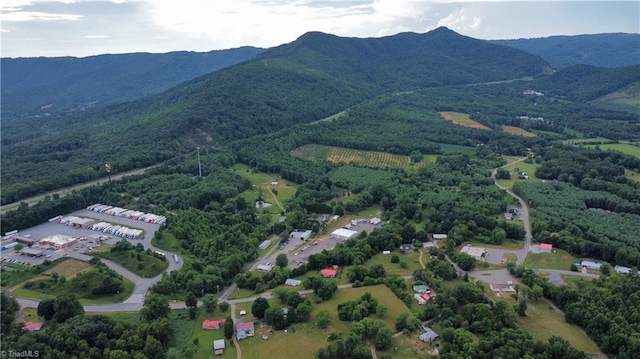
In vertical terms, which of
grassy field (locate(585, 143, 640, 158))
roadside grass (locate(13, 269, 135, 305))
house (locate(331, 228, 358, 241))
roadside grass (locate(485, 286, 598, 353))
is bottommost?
roadside grass (locate(485, 286, 598, 353))

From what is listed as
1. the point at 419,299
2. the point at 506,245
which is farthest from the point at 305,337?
the point at 506,245

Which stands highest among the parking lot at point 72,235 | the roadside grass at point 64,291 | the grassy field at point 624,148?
the grassy field at point 624,148

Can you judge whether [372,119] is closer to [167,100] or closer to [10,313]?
[167,100]

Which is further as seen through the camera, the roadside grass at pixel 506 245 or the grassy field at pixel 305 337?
the roadside grass at pixel 506 245

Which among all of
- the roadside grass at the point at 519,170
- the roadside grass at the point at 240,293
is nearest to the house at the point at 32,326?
the roadside grass at the point at 240,293

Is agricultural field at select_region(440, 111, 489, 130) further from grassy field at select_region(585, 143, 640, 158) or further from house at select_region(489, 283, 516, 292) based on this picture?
house at select_region(489, 283, 516, 292)

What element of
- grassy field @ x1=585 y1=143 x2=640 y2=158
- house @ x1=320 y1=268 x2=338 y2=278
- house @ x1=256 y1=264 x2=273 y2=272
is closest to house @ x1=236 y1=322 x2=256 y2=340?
house @ x1=256 y1=264 x2=273 y2=272

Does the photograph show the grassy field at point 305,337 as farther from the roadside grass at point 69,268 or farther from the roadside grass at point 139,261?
the roadside grass at point 69,268
